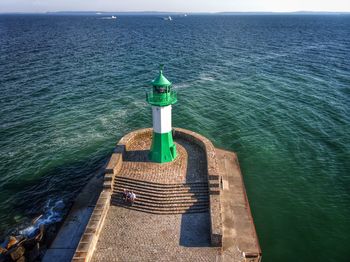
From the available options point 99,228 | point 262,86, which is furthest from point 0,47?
point 99,228

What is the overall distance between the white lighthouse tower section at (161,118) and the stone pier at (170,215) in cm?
263

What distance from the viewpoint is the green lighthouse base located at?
2089 cm

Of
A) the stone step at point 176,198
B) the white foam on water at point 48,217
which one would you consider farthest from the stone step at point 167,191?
the white foam on water at point 48,217

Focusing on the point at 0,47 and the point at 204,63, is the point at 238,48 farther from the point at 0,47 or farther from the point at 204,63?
the point at 0,47

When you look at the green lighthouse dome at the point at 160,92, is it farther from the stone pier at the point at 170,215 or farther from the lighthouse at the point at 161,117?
the stone pier at the point at 170,215

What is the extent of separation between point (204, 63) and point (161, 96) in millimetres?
44885

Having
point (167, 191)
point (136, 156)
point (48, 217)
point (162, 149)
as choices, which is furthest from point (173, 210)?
point (48, 217)

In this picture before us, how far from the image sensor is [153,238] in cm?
1680

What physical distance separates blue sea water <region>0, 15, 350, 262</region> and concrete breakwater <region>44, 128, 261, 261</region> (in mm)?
2558

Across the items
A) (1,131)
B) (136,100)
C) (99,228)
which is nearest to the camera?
(99,228)

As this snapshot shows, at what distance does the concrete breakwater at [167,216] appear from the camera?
1609cm

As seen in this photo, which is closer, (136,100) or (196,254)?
(196,254)

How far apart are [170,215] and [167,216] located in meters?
0.20

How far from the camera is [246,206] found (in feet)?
68.8
